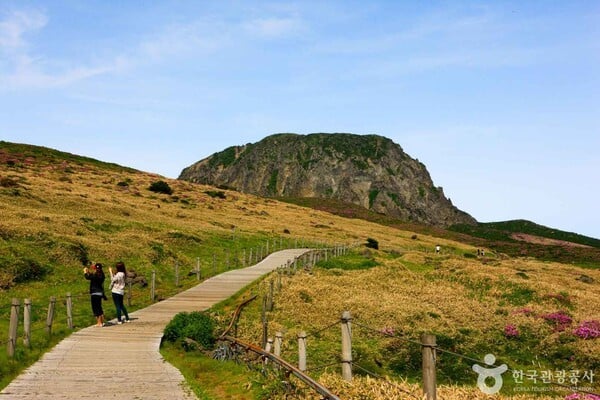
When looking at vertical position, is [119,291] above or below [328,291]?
above

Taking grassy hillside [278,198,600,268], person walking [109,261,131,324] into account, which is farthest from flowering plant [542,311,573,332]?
grassy hillside [278,198,600,268]

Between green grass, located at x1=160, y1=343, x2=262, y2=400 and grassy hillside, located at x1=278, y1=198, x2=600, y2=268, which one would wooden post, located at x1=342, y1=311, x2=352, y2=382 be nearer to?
green grass, located at x1=160, y1=343, x2=262, y2=400

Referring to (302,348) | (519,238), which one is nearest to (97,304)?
(302,348)

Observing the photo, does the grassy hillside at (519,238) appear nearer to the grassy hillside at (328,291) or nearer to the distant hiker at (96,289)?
the grassy hillside at (328,291)

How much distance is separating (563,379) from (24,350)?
57.2 ft

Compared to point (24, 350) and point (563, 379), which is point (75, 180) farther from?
point (563, 379)

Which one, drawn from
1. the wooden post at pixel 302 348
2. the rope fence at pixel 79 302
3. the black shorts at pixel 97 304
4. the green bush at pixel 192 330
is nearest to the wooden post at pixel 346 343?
the wooden post at pixel 302 348

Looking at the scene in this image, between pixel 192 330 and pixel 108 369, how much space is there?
4.64m

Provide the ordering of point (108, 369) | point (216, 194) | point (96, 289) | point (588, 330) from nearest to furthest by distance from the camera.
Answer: point (108, 369) → point (96, 289) → point (588, 330) → point (216, 194)

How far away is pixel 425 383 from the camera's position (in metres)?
9.13

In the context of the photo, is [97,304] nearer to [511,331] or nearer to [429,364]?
[429,364]

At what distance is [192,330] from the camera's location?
62.2 ft

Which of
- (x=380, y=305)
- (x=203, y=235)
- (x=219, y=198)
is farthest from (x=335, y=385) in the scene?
(x=219, y=198)

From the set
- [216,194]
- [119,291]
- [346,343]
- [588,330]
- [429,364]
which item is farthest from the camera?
[216,194]
